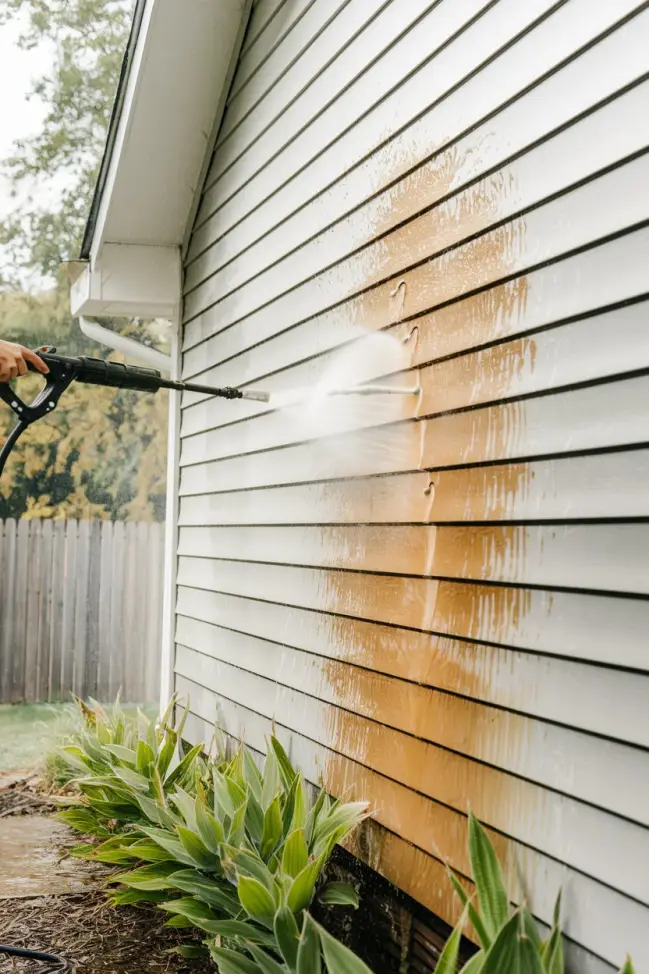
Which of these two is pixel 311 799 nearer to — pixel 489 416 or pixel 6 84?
pixel 489 416

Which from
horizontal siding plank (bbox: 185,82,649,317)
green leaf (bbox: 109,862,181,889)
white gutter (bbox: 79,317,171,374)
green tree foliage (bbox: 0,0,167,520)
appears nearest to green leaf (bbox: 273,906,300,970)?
green leaf (bbox: 109,862,181,889)

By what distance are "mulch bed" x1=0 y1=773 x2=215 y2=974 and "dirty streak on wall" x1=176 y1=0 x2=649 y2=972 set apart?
80 centimetres

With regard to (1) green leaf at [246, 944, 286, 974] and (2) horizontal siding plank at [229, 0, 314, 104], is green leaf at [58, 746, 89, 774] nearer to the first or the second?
(1) green leaf at [246, 944, 286, 974]

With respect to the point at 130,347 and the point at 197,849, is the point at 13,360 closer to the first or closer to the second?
the point at 197,849

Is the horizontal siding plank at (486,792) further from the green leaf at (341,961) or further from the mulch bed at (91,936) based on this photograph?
the mulch bed at (91,936)

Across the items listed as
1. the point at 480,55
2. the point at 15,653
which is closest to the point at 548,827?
the point at 480,55

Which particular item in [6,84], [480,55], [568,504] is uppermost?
[6,84]

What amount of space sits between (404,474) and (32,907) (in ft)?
8.12

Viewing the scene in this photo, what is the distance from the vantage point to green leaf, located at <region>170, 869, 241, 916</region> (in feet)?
9.41

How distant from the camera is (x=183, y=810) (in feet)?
10.1

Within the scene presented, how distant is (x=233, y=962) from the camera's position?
2359 millimetres

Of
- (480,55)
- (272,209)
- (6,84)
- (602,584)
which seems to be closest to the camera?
(602,584)

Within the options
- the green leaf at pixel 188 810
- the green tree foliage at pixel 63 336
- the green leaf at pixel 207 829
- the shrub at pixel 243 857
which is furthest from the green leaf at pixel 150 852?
the green tree foliage at pixel 63 336

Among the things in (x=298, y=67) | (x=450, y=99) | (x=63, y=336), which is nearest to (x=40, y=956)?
(x=450, y=99)
